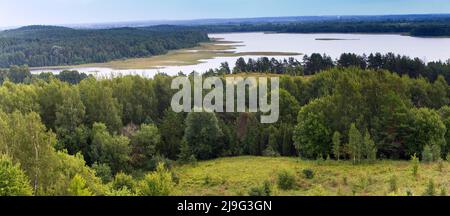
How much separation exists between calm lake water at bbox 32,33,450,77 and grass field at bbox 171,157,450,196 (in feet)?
11.6

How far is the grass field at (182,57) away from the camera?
23627 mm

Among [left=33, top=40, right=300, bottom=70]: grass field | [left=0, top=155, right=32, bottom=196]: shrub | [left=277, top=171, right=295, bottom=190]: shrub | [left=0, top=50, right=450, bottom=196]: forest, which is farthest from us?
Answer: [left=33, top=40, right=300, bottom=70]: grass field

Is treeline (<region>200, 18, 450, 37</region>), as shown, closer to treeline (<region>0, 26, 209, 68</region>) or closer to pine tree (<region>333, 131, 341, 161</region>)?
pine tree (<region>333, 131, 341, 161</region>)

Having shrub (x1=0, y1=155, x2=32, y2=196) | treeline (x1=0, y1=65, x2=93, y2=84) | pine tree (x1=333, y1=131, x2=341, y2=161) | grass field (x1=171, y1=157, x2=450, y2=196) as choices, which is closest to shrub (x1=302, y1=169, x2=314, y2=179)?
grass field (x1=171, y1=157, x2=450, y2=196)

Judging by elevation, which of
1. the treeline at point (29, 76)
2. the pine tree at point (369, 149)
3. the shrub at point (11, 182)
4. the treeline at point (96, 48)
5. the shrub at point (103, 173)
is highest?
the treeline at point (96, 48)

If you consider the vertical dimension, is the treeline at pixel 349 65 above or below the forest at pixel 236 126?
above

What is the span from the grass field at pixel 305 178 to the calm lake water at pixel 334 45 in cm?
354

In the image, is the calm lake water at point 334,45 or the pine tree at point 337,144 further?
the pine tree at point 337,144

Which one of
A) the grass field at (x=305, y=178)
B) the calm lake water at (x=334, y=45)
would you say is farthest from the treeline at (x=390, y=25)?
the grass field at (x=305, y=178)

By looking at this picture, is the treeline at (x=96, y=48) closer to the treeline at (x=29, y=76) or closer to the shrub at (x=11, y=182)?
the treeline at (x=29, y=76)

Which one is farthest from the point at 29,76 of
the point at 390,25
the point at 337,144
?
the point at 390,25

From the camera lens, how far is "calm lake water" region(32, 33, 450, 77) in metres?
10.5
